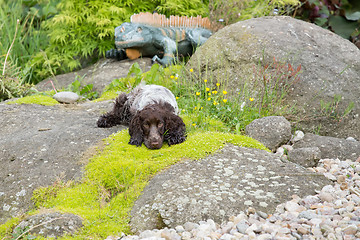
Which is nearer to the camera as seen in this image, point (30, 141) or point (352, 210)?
point (352, 210)

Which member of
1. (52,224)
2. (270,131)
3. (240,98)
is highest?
(52,224)

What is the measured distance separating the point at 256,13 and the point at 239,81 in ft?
11.4

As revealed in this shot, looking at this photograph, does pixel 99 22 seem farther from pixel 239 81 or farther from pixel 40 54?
pixel 239 81

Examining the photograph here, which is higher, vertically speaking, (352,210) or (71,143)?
(352,210)

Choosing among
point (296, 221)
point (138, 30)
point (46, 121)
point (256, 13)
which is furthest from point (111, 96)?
point (296, 221)

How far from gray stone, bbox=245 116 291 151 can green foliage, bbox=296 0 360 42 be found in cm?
660

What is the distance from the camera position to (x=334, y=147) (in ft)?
19.1

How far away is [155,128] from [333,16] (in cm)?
916

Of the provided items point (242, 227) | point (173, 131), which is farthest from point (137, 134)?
point (242, 227)

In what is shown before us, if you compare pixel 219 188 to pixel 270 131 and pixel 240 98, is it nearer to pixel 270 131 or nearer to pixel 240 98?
pixel 270 131

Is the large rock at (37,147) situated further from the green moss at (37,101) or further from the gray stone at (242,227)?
the gray stone at (242,227)

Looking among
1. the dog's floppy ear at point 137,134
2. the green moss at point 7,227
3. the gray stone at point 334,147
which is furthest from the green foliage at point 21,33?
the gray stone at point 334,147

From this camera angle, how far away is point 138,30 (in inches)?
384

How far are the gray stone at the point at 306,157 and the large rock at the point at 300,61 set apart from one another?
5.31 feet
